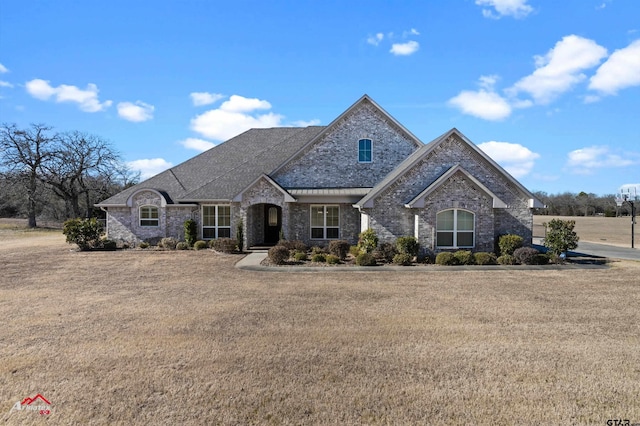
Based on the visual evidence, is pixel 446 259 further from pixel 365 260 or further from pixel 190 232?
pixel 190 232

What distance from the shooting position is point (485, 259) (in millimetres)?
17172

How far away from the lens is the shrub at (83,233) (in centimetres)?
2314

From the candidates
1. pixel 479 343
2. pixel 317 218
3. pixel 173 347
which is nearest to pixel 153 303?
pixel 173 347

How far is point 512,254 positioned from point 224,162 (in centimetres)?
2029

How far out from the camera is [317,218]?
2323 cm

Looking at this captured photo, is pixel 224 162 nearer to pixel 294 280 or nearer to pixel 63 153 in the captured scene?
pixel 294 280

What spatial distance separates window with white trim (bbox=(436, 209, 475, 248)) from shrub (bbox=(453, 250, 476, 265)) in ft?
4.21

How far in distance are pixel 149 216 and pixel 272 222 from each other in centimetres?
807

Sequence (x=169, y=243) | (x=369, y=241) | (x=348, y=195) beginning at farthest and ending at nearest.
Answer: (x=169, y=243) < (x=348, y=195) < (x=369, y=241)

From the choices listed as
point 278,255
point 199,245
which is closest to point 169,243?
point 199,245

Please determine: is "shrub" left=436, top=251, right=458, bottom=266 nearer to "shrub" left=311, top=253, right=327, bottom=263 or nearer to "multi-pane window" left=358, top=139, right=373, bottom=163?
"shrub" left=311, top=253, right=327, bottom=263

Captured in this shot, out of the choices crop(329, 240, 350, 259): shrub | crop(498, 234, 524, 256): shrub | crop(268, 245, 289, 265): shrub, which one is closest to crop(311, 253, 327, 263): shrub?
crop(329, 240, 350, 259): shrub

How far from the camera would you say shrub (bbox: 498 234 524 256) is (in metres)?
18.0

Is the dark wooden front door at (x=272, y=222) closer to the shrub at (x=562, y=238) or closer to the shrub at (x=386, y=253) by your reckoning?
the shrub at (x=386, y=253)
